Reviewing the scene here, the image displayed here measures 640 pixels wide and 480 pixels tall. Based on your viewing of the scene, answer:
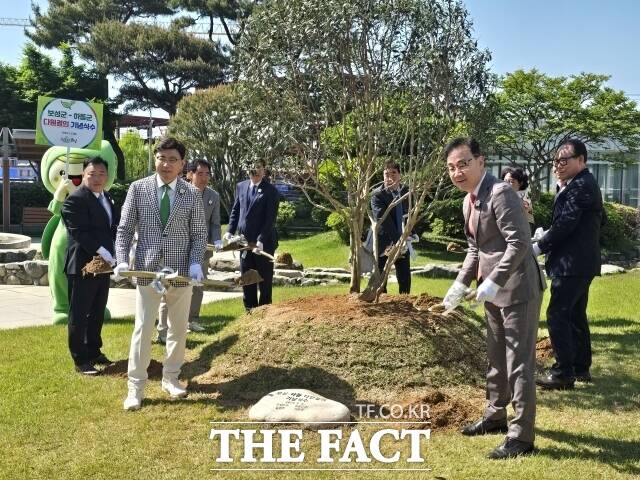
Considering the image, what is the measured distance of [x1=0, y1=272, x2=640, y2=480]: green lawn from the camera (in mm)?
3777

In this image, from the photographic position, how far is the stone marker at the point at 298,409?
446 centimetres

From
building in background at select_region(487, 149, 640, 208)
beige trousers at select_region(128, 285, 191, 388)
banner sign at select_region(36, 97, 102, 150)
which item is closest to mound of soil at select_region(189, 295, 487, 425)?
beige trousers at select_region(128, 285, 191, 388)

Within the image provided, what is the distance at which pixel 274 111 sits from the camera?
20.0 ft

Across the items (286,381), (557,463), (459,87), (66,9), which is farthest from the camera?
(66,9)

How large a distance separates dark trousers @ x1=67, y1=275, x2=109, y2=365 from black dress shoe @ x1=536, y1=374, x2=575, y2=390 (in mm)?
3950

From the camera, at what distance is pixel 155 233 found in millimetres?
4996

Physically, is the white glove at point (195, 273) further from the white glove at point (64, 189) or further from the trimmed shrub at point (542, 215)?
the trimmed shrub at point (542, 215)

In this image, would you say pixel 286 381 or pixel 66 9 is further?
pixel 66 9

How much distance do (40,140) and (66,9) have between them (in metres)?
28.7

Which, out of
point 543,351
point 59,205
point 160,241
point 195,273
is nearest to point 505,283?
point 195,273

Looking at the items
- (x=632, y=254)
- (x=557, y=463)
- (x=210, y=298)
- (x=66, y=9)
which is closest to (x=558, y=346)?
(x=557, y=463)

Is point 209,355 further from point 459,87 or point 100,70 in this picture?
point 100,70

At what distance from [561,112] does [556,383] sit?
16966 mm

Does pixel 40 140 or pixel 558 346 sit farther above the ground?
pixel 40 140
